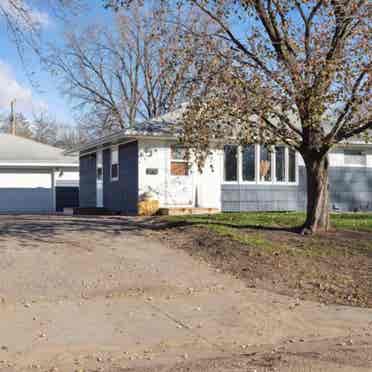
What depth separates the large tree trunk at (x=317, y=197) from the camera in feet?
41.3

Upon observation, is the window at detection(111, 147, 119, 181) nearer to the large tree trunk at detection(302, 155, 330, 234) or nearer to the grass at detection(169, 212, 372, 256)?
the grass at detection(169, 212, 372, 256)

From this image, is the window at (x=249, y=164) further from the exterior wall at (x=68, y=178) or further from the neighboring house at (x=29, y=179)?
the exterior wall at (x=68, y=178)

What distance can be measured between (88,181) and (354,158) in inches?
446

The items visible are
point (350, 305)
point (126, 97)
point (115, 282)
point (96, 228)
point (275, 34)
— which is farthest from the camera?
point (126, 97)

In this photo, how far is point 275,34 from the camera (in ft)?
39.7

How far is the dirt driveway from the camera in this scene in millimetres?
5699

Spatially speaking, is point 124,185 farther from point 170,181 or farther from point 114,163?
point 170,181

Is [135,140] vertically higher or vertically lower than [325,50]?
lower

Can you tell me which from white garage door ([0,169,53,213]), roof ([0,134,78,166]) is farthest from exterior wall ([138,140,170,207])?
white garage door ([0,169,53,213])

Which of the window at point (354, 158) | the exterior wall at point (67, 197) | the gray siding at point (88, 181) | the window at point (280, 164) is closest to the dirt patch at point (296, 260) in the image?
the window at point (280, 164)

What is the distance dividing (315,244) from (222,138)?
3.24 m

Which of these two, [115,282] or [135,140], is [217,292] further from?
[135,140]

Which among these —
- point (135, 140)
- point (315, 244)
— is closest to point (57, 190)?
point (135, 140)

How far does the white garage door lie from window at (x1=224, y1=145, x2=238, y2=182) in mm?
11125
